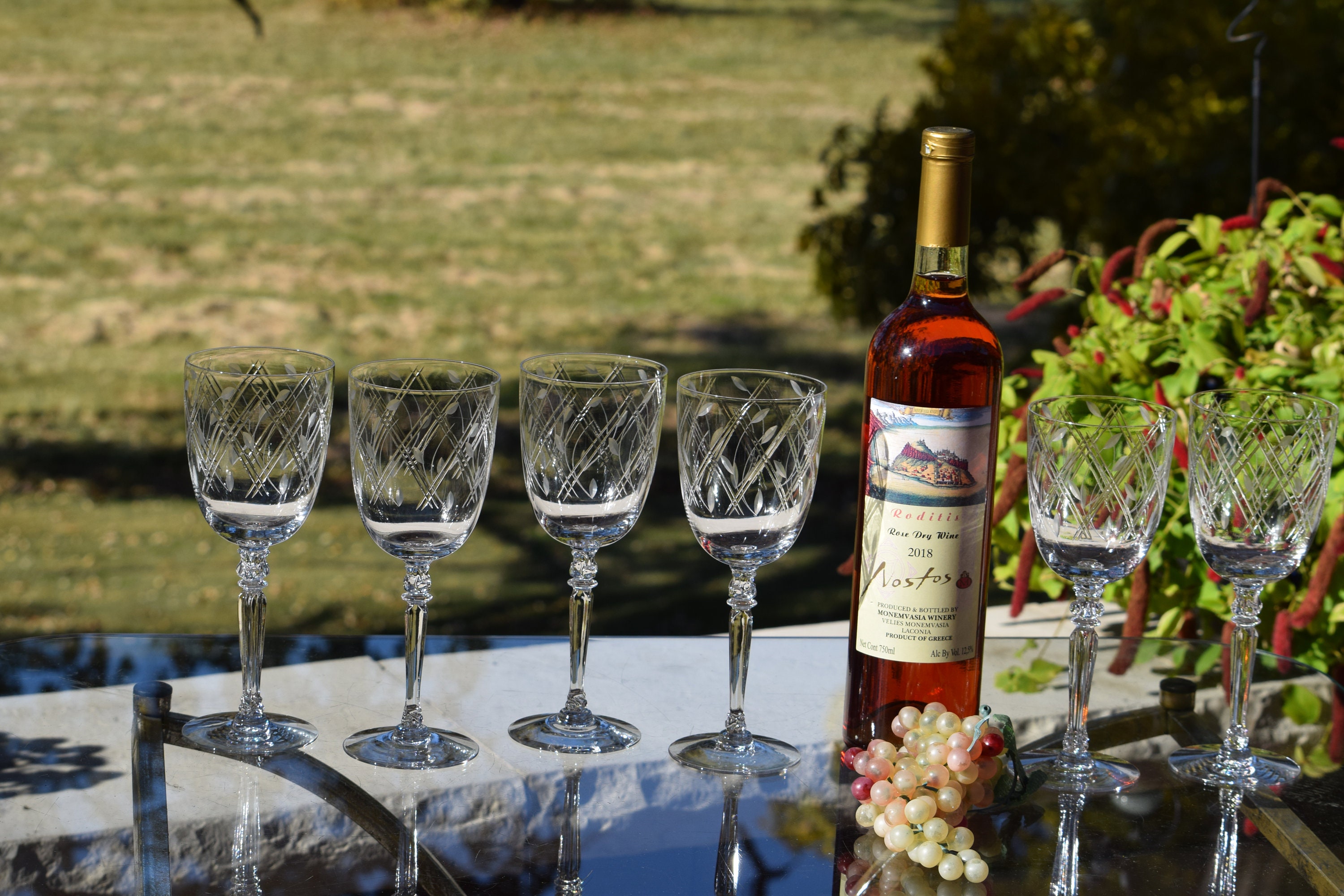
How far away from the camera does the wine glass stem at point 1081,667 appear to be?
48.2 inches

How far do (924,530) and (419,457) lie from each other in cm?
42

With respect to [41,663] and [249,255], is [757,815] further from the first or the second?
[249,255]

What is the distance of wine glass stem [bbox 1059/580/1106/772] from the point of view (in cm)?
122

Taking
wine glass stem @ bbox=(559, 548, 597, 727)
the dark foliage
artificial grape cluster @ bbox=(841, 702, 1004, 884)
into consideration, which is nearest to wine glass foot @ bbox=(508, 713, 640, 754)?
wine glass stem @ bbox=(559, 548, 597, 727)

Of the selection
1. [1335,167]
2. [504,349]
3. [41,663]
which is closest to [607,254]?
[504,349]

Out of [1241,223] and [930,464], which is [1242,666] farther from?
[1241,223]

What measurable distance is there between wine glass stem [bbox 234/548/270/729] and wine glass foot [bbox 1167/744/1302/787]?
84 centimetres

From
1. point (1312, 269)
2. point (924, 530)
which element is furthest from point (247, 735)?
point (1312, 269)

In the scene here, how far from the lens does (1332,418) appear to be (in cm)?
122

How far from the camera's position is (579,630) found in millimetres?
1285

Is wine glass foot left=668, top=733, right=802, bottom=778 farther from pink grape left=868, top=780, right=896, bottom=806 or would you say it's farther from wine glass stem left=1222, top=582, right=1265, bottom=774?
wine glass stem left=1222, top=582, right=1265, bottom=774

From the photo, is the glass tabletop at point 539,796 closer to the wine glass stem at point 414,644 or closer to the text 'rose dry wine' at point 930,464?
the wine glass stem at point 414,644

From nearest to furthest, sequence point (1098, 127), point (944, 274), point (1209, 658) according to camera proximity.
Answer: point (944, 274), point (1209, 658), point (1098, 127)

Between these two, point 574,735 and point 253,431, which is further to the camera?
point 574,735
